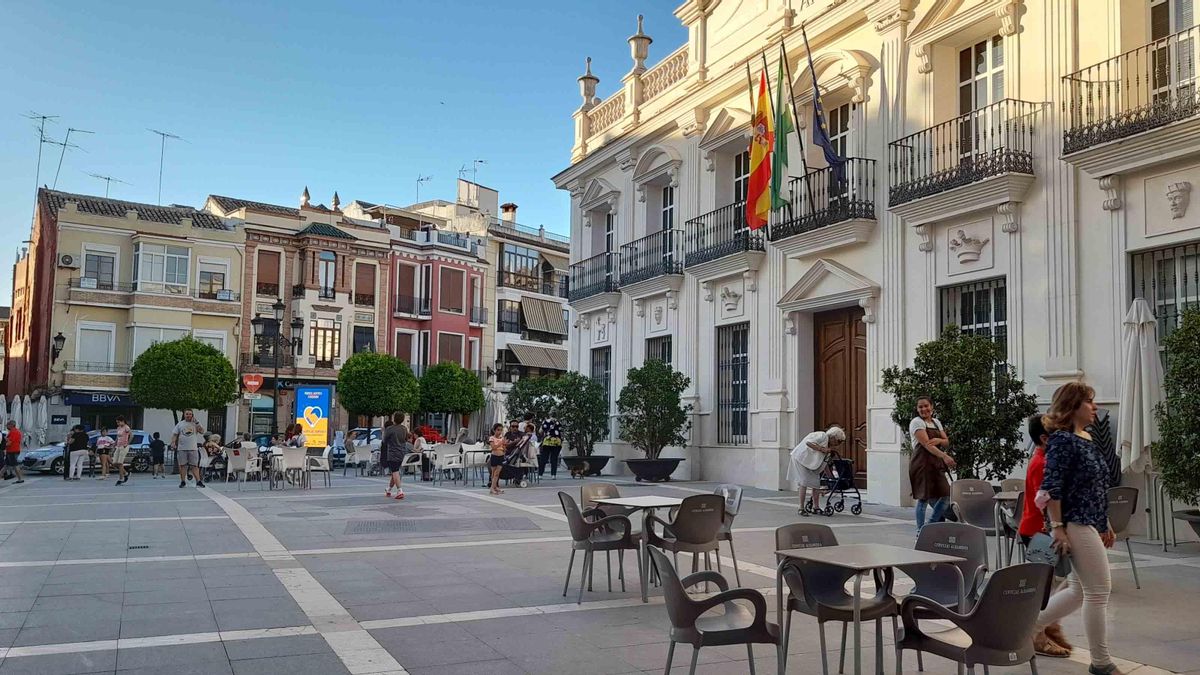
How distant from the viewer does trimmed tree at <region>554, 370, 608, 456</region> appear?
24.2 m

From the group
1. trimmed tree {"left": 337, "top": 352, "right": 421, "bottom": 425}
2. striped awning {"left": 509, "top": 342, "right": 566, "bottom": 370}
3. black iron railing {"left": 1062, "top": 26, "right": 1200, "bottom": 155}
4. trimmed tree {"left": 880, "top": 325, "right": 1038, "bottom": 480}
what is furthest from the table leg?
striped awning {"left": 509, "top": 342, "right": 566, "bottom": 370}

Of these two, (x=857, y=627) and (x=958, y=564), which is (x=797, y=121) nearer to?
(x=958, y=564)

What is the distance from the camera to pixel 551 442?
23656 millimetres

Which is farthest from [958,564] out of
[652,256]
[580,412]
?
[652,256]

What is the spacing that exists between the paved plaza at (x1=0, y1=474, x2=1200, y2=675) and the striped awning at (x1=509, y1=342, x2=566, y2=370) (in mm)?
40964

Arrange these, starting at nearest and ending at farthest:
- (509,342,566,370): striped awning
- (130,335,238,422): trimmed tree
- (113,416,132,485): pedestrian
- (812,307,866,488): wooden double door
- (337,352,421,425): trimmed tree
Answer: (812,307,866,488): wooden double door, (113,416,132,485): pedestrian, (130,335,238,422): trimmed tree, (337,352,421,425): trimmed tree, (509,342,566,370): striped awning

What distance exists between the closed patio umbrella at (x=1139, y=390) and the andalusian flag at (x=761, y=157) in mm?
8219

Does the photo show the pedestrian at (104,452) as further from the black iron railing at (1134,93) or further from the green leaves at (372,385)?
the black iron railing at (1134,93)

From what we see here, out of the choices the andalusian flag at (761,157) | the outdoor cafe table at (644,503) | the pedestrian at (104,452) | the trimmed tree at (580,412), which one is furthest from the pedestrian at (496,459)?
the pedestrian at (104,452)

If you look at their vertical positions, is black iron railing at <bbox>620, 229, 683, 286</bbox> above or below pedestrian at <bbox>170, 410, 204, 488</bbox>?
above

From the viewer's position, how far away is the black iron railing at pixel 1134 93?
1195cm

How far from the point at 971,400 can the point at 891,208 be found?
15.1 ft

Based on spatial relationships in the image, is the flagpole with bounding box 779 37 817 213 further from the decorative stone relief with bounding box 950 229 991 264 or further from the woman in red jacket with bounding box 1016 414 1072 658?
the woman in red jacket with bounding box 1016 414 1072 658

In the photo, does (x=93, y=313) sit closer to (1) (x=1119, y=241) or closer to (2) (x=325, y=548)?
(2) (x=325, y=548)
